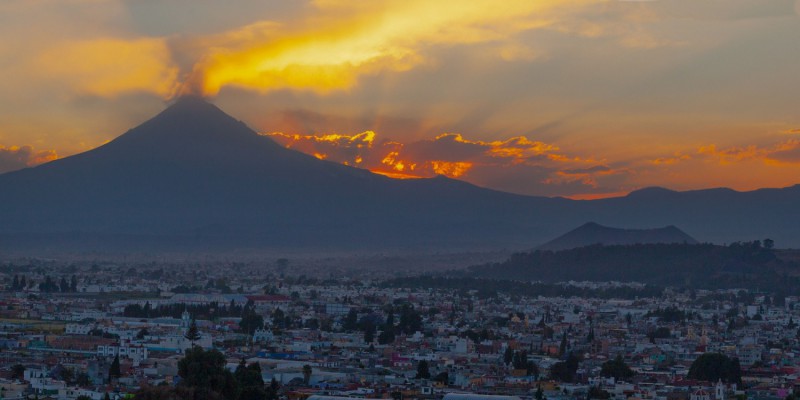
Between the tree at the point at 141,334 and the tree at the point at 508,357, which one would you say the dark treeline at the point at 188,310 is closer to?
the tree at the point at 141,334

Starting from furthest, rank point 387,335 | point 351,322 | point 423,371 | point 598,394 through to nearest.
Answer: point 351,322, point 387,335, point 423,371, point 598,394

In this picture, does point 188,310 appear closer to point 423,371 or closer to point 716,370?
point 423,371

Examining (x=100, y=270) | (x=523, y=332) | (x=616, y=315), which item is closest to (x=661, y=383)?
(x=523, y=332)

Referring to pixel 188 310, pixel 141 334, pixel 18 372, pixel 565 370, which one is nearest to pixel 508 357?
pixel 565 370

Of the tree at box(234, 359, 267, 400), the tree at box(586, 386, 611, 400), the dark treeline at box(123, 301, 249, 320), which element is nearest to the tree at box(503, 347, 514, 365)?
the tree at box(586, 386, 611, 400)

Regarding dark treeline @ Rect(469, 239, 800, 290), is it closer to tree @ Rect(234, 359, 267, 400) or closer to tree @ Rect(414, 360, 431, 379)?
tree @ Rect(414, 360, 431, 379)

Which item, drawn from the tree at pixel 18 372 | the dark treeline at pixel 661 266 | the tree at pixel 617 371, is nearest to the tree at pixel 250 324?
the tree at pixel 617 371
